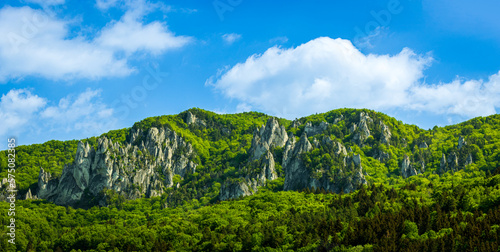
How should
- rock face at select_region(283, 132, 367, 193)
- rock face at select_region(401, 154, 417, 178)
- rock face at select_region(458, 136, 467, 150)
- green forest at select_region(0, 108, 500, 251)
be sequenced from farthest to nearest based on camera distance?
rock face at select_region(458, 136, 467, 150) < rock face at select_region(401, 154, 417, 178) < rock face at select_region(283, 132, 367, 193) < green forest at select_region(0, 108, 500, 251)

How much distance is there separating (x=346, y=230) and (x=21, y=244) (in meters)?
85.6

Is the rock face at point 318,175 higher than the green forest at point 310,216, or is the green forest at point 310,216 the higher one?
the rock face at point 318,175

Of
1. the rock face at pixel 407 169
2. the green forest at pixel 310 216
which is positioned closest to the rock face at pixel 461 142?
the green forest at pixel 310 216

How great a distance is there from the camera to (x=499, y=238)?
7425cm

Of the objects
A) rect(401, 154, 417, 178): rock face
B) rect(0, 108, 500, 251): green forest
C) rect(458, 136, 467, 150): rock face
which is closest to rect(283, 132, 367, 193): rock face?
rect(0, 108, 500, 251): green forest

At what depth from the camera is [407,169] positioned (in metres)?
186

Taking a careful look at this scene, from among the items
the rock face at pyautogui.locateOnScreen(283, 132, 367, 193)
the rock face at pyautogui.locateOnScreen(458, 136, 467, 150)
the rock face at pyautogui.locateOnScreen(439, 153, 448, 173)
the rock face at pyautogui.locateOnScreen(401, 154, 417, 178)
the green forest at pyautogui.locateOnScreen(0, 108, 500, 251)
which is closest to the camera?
the green forest at pyautogui.locateOnScreen(0, 108, 500, 251)

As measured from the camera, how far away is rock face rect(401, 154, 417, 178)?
605 ft

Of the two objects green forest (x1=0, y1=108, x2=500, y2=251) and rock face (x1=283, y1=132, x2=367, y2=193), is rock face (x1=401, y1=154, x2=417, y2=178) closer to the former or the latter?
green forest (x1=0, y1=108, x2=500, y2=251)

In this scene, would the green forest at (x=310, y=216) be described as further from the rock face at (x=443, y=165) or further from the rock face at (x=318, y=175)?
the rock face at (x=318, y=175)

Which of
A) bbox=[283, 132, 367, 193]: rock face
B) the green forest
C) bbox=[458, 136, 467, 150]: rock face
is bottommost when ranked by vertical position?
the green forest

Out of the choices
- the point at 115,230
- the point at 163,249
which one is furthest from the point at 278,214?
the point at 115,230

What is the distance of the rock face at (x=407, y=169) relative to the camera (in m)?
184

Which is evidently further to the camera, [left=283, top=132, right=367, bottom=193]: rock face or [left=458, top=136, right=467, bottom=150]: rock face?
[left=458, top=136, right=467, bottom=150]: rock face
